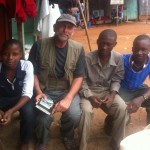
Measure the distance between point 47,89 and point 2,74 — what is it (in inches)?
22.4

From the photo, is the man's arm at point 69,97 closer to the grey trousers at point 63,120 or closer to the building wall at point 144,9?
the grey trousers at point 63,120

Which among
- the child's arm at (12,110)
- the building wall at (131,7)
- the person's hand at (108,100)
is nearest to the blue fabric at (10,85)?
the child's arm at (12,110)

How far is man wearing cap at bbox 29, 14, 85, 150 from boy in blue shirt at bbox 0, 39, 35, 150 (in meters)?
0.15

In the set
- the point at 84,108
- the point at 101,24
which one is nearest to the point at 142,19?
the point at 101,24

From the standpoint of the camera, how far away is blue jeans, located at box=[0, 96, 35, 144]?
3549 mm

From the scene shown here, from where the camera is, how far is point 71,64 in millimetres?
3832

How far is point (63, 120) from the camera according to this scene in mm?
3730

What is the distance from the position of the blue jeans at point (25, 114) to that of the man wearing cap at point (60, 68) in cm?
13

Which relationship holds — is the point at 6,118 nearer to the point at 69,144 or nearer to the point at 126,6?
the point at 69,144

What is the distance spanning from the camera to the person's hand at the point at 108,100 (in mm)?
3715

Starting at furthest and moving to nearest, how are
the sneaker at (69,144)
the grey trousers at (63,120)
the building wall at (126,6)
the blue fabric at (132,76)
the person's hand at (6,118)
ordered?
the building wall at (126,6)
the blue fabric at (132,76)
the sneaker at (69,144)
the grey trousers at (63,120)
the person's hand at (6,118)

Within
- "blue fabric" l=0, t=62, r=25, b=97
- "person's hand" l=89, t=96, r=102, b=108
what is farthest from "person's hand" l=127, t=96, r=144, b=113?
"blue fabric" l=0, t=62, r=25, b=97

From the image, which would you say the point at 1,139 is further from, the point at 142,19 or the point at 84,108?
the point at 142,19

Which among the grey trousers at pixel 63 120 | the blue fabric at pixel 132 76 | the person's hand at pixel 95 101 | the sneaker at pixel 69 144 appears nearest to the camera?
the grey trousers at pixel 63 120
